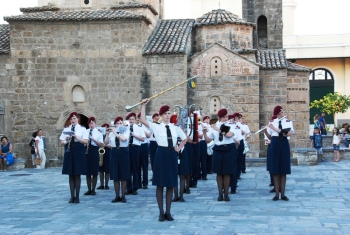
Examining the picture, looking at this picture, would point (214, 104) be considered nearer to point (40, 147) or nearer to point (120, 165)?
point (40, 147)

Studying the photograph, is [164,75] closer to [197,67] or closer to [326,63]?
[197,67]

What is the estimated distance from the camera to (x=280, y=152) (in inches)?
473

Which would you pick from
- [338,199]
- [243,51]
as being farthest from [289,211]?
[243,51]

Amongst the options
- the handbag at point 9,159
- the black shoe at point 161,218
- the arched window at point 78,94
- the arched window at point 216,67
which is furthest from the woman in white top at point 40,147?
the black shoe at point 161,218

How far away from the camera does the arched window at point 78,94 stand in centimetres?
2409

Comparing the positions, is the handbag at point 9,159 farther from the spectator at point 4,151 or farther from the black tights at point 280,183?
the black tights at point 280,183

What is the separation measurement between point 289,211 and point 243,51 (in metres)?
15.9

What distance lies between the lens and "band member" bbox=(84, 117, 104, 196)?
13375mm

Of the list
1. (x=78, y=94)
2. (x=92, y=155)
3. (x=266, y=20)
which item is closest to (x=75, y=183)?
(x=92, y=155)

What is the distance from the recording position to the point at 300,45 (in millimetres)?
48500

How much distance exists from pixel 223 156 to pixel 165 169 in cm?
245

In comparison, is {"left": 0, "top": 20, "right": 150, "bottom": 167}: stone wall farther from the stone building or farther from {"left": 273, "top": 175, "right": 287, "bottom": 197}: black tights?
{"left": 273, "top": 175, "right": 287, "bottom": 197}: black tights

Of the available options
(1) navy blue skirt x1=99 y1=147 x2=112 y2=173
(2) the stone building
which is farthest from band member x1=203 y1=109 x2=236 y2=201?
(2) the stone building

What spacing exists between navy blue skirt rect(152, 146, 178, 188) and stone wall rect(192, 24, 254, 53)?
55.0 feet
